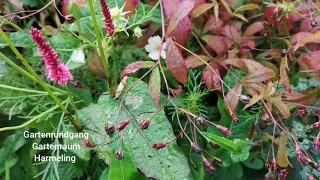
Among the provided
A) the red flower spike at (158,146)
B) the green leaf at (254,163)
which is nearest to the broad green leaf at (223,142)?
the red flower spike at (158,146)

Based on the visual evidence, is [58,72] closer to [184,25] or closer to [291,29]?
[184,25]

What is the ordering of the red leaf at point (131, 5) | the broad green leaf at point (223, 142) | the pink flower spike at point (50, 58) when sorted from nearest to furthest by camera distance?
the pink flower spike at point (50, 58) → the broad green leaf at point (223, 142) → the red leaf at point (131, 5)

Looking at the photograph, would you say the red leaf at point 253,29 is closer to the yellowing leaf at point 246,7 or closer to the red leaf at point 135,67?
the yellowing leaf at point 246,7

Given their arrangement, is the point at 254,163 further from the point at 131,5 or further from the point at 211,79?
the point at 131,5

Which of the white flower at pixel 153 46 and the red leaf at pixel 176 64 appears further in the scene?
the white flower at pixel 153 46

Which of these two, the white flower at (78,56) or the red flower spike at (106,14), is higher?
the white flower at (78,56)

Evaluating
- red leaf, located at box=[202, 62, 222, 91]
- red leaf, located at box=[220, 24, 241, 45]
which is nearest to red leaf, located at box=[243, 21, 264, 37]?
red leaf, located at box=[220, 24, 241, 45]
